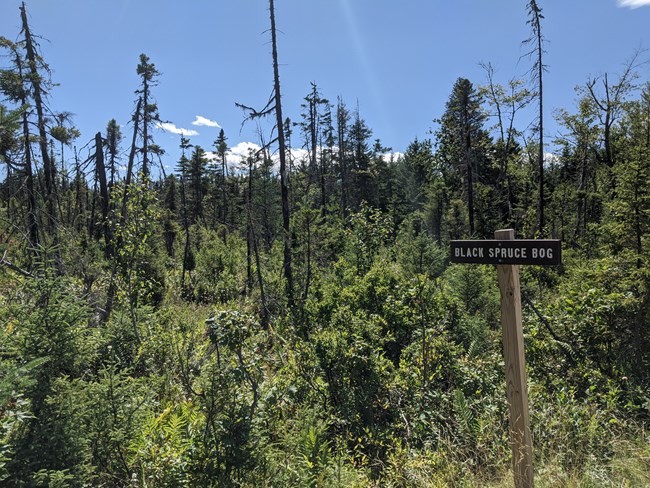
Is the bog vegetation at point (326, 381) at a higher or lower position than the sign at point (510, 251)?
lower

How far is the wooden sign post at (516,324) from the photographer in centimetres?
278

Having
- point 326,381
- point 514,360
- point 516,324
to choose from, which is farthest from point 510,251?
point 326,381

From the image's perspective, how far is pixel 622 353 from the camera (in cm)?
448

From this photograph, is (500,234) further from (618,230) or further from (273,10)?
(273,10)

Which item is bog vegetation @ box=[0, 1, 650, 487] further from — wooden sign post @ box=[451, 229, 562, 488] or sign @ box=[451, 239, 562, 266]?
sign @ box=[451, 239, 562, 266]

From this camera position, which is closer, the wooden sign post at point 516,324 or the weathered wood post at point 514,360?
the wooden sign post at point 516,324

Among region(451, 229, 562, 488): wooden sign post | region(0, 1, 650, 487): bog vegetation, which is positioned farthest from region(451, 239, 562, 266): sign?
region(0, 1, 650, 487): bog vegetation

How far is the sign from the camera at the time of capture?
109 inches

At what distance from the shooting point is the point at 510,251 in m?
2.93

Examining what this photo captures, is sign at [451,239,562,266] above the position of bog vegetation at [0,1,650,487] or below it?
above

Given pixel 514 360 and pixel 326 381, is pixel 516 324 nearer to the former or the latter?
pixel 514 360

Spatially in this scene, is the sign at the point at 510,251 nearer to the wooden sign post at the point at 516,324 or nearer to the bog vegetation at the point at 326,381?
the wooden sign post at the point at 516,324

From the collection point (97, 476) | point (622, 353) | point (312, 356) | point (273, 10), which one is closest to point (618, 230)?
point (622, 353)

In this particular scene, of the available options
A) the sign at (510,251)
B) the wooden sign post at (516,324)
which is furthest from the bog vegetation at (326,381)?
the sign at (510,251)
